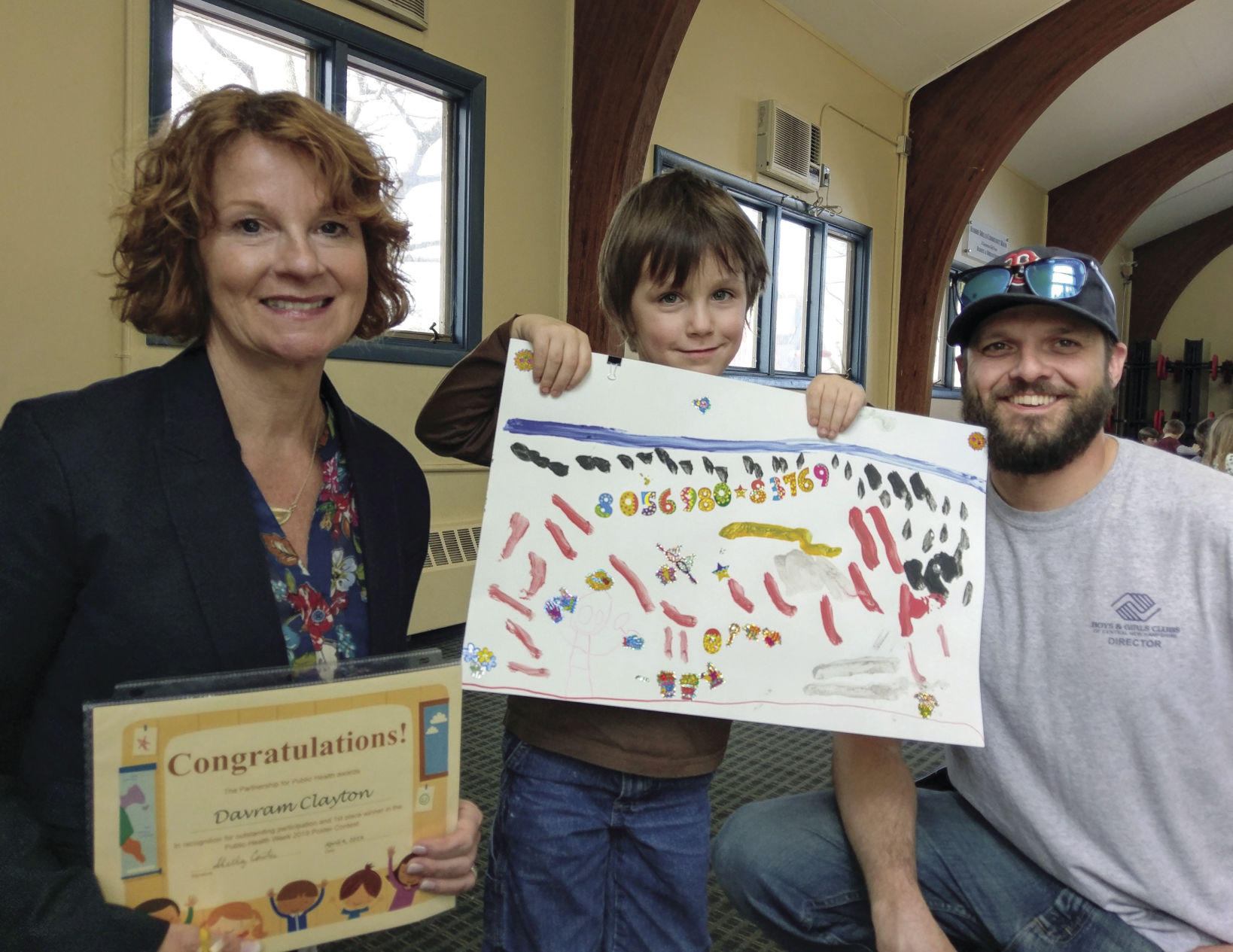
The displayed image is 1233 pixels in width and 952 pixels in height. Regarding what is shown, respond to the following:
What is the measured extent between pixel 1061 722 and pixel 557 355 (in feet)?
2.79

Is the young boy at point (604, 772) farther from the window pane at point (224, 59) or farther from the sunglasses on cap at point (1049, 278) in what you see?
the window pane at point (224, 59)

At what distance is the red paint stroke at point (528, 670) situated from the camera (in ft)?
3.31

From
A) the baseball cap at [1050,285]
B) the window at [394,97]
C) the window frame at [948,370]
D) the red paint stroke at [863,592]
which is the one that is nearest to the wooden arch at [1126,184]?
the window frame at [948,370]

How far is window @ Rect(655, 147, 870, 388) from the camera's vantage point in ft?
16.9

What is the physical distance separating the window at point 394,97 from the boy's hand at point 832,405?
79.4 inches

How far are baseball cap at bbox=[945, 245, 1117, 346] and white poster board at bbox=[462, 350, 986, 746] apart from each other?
9.2 inches

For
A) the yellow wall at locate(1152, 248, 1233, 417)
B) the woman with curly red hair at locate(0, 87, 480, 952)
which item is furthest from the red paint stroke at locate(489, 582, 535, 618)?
the yellow wall at locate(1152, 248, 1233, 417)

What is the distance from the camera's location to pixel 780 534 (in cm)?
111

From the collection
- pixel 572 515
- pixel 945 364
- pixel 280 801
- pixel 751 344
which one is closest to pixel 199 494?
pixel 280 801

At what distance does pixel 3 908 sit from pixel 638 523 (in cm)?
73

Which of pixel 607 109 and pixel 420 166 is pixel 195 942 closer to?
pixel 420 166

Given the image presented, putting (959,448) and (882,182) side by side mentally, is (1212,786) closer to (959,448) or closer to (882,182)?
(959,448)

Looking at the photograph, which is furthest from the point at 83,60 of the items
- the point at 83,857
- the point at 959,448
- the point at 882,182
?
the point at 882,182

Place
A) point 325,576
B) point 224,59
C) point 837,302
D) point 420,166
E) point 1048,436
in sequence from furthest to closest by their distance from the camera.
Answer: point 837,302
point 420,166
point 224,59
point 1048,436
point 325,576
